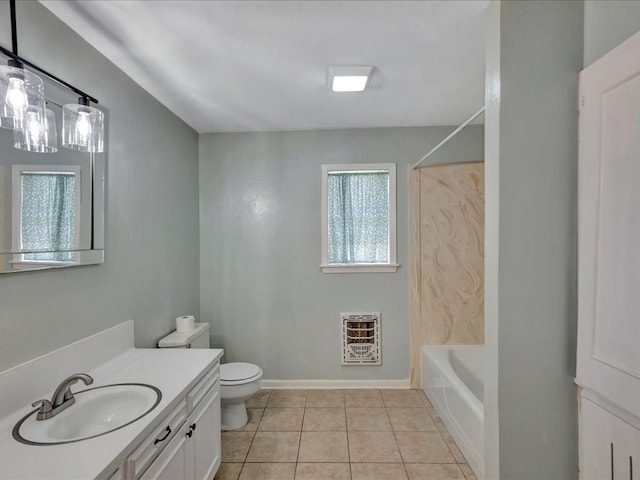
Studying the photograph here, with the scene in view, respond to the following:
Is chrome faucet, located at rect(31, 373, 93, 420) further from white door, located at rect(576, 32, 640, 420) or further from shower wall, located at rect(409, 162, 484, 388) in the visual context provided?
shower wall, located at rect(409, 162, 484, 388)

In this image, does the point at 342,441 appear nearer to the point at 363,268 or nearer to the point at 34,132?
the point at 363,268

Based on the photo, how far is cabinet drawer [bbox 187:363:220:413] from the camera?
1.59 m

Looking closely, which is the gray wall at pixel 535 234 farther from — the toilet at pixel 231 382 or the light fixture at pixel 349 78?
the toilet at pixel 231 382

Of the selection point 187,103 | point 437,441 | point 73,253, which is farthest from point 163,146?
point 437,441

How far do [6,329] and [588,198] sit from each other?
2284 millimetres

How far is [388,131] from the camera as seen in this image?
10.3ft

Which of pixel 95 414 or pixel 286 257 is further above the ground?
pixel 286 257

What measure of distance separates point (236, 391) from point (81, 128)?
6.32ft

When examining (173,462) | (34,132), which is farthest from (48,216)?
(173,462)

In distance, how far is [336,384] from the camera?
3197 millimetres

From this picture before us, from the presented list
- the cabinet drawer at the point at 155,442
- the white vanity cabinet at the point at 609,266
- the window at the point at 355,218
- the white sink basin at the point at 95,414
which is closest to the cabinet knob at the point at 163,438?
the cabinet drawer at the point at 155,442

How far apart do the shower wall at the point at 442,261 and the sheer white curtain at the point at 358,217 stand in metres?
0.27

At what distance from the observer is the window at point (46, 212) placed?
1.34 metres

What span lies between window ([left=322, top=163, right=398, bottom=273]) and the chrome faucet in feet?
6.92
